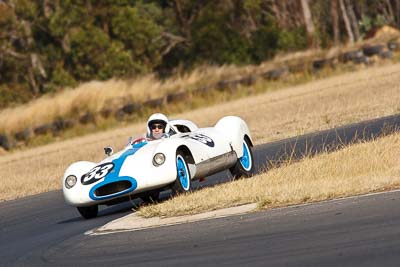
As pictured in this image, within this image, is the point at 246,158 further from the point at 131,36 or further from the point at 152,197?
the point at 131,36

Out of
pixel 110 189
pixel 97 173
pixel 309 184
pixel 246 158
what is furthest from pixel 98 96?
pixel 309 184

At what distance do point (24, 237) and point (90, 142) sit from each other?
18.7 m

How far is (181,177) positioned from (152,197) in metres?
1.03

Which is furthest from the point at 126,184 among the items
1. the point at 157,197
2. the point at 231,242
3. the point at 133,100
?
the point at 133,100

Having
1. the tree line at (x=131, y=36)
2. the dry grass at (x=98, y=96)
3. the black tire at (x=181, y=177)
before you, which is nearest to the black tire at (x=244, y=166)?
the black tire at (x=181, y=177)

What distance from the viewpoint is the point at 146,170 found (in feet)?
43.9

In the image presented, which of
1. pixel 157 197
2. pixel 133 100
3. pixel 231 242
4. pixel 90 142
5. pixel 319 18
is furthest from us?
pixel 319 18

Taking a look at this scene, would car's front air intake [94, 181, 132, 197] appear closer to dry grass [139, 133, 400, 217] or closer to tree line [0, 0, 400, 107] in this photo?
dry grass [139, 133, 400, 217]

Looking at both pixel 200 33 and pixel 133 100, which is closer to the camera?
pixel 133 100

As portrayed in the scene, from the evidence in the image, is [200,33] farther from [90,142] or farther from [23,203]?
[23,203]

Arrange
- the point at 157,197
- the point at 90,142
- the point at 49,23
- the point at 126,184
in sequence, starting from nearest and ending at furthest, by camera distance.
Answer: the point at 126,184, the point at 157,197, the point at 90,142, the point at 49,23

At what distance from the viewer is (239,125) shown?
16.0m

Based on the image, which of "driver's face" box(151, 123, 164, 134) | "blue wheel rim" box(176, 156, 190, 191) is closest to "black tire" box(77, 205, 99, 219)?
"blue wheel rim" box(176, 156, 190, 191)

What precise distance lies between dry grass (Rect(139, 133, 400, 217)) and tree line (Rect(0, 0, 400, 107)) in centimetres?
3364
